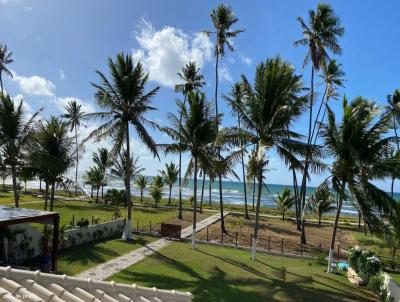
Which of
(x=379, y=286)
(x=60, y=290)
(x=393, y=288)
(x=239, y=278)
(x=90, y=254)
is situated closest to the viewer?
(x=60, y=290)

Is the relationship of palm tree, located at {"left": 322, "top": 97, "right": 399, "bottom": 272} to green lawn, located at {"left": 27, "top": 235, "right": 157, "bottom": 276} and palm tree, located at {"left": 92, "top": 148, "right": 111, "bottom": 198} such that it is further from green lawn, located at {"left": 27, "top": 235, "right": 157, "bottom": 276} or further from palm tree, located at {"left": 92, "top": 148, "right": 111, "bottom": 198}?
palm tree, located at {"left": 92, "top": 148, "right": 111, "bottom": 198}

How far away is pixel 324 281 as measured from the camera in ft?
A: 45.1

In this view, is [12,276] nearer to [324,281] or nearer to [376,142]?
[324,281]

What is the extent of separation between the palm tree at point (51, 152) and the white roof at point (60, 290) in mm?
15085

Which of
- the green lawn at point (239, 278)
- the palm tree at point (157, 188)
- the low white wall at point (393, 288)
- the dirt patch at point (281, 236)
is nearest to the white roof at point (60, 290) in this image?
the green lawn at point (239, 278)

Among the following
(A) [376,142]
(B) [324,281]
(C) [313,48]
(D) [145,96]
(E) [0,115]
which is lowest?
(B) [324,281]

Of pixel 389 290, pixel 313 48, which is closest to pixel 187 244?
pixel 389 290

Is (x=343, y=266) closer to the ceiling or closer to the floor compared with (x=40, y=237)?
closer to the floor

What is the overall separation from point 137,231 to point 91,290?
57.4 feet

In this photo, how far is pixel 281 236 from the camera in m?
24.7

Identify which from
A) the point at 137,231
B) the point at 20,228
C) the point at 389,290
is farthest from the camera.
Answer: the point at 137,231

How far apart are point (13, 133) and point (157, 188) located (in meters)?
21.5

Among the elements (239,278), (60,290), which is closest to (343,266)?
(239,278)

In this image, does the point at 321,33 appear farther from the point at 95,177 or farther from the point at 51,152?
the point at 95,177
